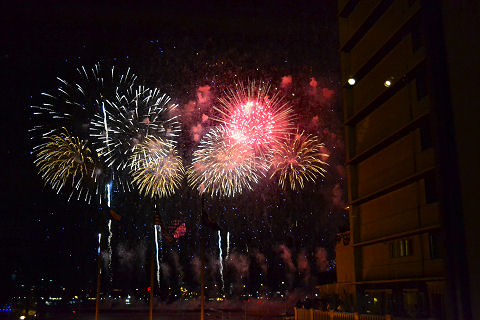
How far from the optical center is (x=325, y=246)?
89.7 metres

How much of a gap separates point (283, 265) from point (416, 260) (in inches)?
3654

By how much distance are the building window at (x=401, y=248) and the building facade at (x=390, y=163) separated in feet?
0.19

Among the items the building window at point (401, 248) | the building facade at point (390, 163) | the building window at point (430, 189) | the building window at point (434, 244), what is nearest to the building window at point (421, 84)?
the building facade at point (390, 163)

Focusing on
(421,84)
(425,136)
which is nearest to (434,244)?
(425,136)

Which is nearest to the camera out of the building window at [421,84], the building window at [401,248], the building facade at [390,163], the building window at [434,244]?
the building window at [434,244]

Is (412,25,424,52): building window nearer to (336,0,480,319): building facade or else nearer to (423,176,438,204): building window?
(336,0,480,319): building facade

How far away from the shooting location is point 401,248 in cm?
2698

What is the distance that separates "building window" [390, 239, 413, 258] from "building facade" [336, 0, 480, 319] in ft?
0.19

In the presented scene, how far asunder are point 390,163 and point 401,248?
4.97 m

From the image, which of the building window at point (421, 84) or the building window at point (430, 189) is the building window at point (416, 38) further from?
the building window at point (430, 189)

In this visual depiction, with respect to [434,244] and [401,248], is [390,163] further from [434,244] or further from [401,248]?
[434,244]

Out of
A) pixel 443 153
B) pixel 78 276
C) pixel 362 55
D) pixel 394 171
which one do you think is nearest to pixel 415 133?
Result: pixel 394 171

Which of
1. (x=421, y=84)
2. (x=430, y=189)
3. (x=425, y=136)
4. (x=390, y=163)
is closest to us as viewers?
(x=430, y=189)

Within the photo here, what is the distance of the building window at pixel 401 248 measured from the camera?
26078 mm
